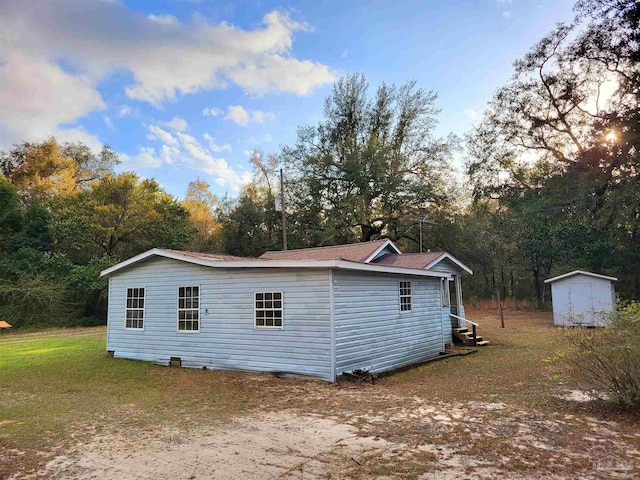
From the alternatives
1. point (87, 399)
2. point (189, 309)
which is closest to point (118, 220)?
point (189, 309)

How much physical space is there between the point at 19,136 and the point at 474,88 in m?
28.5

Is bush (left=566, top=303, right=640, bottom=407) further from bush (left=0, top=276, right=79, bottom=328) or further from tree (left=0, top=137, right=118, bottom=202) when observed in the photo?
tree (left=0, top=137, right=118, bottom=202)

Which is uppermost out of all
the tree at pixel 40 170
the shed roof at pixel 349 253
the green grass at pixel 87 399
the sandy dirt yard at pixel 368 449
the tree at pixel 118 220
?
the tree at pixel 40 170

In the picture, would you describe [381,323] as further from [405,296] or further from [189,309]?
[189,309]

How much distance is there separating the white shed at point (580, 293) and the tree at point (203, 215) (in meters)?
21.2

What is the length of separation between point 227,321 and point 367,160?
1702cm

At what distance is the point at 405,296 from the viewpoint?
1055 cm

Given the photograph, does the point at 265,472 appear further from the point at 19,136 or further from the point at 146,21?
the point at 19,136

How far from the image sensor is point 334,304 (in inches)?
313

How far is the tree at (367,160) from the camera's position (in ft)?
77.7

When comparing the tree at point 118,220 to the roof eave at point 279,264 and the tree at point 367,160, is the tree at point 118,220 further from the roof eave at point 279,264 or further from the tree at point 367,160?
the roof eave at point 279,264

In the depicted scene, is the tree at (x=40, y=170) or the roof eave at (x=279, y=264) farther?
the tree at (x=40, y=170)

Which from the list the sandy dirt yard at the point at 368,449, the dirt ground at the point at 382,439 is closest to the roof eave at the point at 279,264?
the dirt ground at the point at 382,439

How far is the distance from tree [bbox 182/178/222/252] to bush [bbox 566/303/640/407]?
25.0 metres
